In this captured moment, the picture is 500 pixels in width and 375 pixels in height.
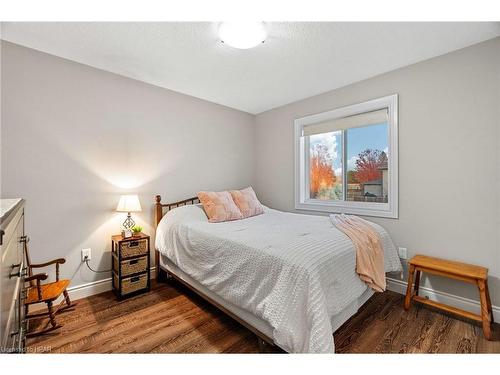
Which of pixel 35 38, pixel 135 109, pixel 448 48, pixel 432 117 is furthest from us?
pixel 135 109

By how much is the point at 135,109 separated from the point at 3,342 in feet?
7.97

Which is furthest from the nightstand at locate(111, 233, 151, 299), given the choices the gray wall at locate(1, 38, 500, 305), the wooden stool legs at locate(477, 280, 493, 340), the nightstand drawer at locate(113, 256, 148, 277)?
the wooden stool legs at locate(477, 280, 493, 340)

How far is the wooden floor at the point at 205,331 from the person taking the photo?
162cm

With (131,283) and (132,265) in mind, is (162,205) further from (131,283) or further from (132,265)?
(131,283)

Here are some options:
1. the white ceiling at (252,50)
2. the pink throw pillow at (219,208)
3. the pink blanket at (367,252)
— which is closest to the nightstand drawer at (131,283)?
the pink throw pillow at (219,208)

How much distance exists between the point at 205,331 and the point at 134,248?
3.74 ft

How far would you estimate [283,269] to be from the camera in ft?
4.68

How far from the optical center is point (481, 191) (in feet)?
6.50

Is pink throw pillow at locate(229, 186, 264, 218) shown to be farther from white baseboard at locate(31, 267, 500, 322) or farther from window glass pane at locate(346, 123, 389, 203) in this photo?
white baseboard at locate(31, 267, 500, 322)

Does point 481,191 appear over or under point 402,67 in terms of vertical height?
under

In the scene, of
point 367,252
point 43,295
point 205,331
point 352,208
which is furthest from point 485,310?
point 43,295

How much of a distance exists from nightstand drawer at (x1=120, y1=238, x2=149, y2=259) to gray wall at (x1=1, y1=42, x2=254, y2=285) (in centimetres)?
37
